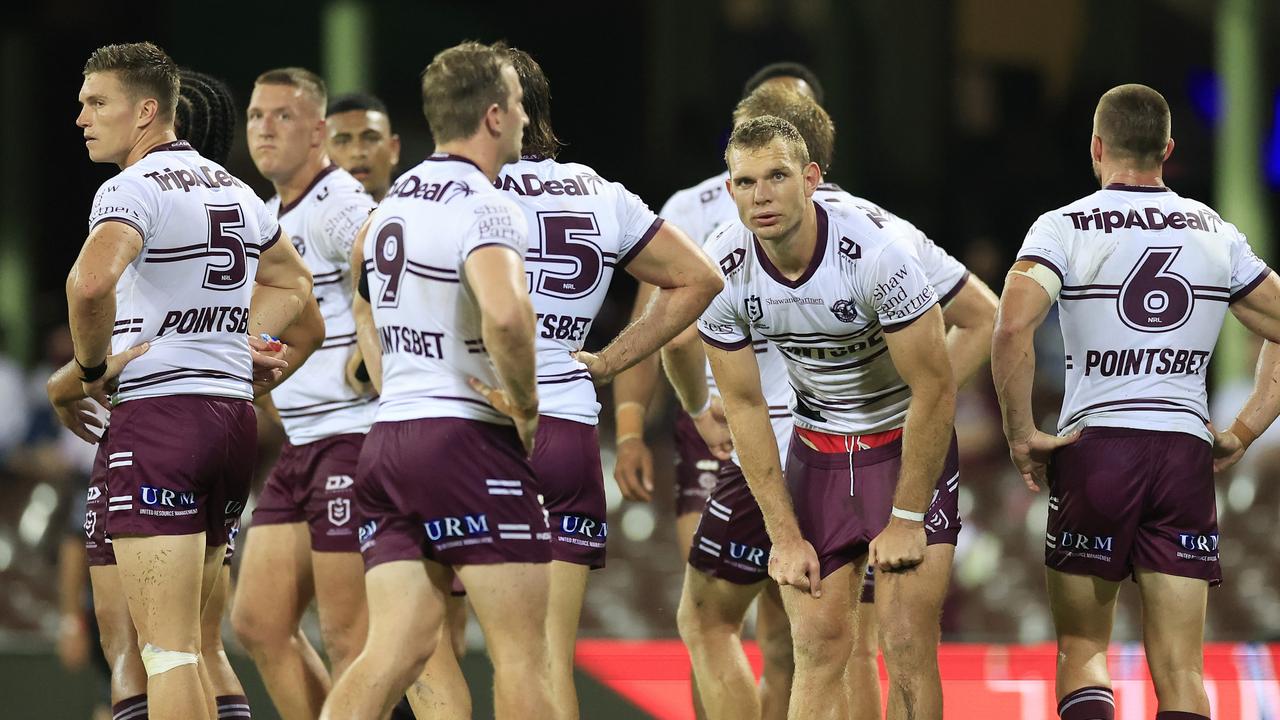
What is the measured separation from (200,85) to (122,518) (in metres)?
1.73

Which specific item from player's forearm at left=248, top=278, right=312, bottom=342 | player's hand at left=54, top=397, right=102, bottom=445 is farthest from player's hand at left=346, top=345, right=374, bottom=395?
player's hand at left=54, top=397, right=102, bottom=445

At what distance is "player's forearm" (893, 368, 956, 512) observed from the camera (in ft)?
17.2

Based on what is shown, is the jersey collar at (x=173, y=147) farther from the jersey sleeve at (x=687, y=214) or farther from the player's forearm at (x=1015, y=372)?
the player's forearm at (x=1015, y=372)

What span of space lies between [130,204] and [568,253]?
128 centimetres

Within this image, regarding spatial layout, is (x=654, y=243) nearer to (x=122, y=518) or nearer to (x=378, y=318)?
(x=378, y=318)

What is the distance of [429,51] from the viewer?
17078 mm

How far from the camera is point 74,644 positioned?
833 centimetres

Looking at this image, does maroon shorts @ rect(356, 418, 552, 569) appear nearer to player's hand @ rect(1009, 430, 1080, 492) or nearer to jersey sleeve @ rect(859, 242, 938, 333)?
jersey sleeve @ rect(859, 242, 938, 333)

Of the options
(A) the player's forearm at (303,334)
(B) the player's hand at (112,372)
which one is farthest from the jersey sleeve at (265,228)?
(B) the player's hand at (112,372)

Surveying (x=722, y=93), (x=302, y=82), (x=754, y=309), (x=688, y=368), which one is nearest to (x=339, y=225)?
(x=302, y=82)

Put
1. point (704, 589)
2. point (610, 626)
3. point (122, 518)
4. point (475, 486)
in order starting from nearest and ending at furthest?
1. point (475, 486)
2. point (122, 518)
3. point (704, 589)
4. point (610, 626)

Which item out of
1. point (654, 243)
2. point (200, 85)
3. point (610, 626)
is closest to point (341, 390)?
point (200, 85)

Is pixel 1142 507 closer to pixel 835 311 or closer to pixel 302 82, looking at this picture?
pixel 835 311

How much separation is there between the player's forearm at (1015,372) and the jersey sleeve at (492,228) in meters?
1.75
